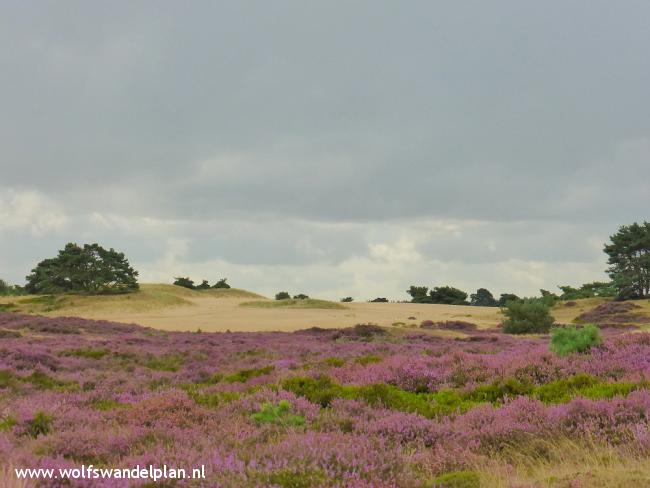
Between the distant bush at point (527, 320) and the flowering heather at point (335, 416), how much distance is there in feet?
82.1

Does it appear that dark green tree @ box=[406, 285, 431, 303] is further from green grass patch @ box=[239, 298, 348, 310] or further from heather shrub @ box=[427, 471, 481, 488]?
heather shrub @ box=[427, 471, 481, 488]

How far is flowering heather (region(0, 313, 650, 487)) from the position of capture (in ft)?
19.0

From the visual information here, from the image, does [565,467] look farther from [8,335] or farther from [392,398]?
[8,335]

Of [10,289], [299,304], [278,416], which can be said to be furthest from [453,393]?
[10,289]

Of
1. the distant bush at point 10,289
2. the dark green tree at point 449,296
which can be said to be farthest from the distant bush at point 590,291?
the distant bush at point 10,289

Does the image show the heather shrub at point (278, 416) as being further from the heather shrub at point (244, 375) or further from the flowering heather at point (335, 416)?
the heather shrub at point (244, 375)

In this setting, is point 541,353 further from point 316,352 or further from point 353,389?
point 316,352

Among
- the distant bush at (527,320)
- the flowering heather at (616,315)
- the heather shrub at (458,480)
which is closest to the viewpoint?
the heather shrub at (458,480)

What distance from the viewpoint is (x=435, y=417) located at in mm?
8438

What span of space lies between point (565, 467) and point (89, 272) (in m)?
69.3

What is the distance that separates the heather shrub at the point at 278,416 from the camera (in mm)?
8188

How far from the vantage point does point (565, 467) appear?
19.3ft

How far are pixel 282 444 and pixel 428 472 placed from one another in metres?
1.63

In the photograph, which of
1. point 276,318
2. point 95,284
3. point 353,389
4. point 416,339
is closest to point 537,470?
point 353,389
